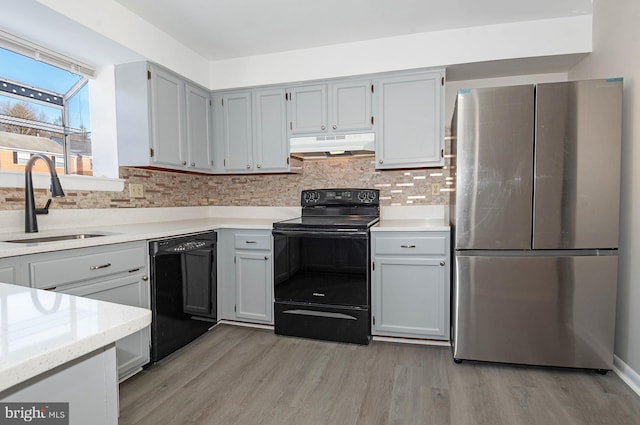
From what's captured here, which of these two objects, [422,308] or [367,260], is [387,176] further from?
[422,308]

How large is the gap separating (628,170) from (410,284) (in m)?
1.51

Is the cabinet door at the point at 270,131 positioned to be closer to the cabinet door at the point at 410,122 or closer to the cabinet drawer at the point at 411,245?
the cabinet door at the point at 410,122

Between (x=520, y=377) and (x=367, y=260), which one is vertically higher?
(x=367, y=260)

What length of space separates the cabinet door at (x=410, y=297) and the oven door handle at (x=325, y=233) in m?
0.25

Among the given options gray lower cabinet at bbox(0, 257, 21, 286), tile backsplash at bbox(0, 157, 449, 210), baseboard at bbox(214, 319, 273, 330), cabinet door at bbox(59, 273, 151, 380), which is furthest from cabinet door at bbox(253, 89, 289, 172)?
gray lower cabinet at bbox(0, 257, 21, 286)

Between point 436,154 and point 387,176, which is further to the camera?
point 387,176

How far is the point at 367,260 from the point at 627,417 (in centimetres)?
160

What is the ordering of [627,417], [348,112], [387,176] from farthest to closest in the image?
1. [387,176]
2. [348,112]
3. [627,417]

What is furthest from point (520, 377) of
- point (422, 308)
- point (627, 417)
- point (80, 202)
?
point (80, 202)

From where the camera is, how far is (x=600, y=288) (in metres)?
2.09

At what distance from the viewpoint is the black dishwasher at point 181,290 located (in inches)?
87.1

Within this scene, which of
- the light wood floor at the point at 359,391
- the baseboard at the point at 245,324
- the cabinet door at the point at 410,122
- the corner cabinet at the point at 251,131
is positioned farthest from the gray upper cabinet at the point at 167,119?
the cabinet door at the point at 410,122

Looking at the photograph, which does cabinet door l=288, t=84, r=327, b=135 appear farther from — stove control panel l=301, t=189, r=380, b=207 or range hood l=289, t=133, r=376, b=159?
stove control panel l=301, t=189, r=380, b=207

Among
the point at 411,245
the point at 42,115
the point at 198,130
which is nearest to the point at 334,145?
the point at 411,245
